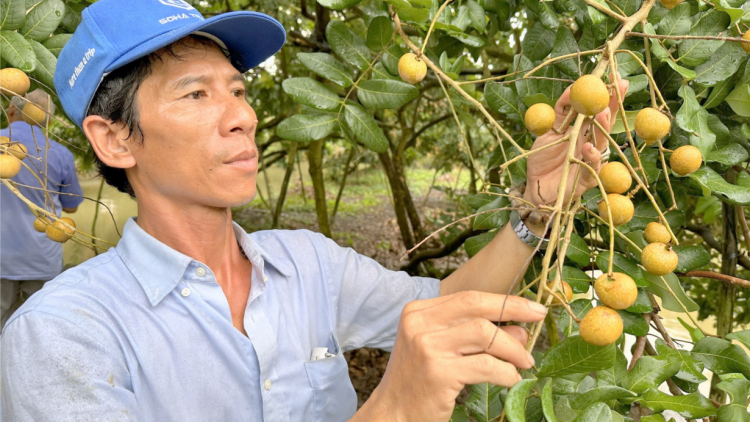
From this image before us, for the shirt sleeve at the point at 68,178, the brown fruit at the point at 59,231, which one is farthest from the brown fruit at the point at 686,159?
the shirt sleeve at the point at 68,178

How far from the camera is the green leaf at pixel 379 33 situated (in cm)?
135

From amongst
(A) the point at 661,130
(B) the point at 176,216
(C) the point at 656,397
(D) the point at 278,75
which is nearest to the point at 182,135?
(B) the point at 176,216

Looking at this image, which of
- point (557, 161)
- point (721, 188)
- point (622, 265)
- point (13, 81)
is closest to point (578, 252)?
point (622, 265)

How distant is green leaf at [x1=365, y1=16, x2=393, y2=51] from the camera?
135cm

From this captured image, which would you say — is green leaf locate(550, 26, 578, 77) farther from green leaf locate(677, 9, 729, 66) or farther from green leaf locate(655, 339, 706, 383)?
green leaf locate(655, 339, 706, 383)

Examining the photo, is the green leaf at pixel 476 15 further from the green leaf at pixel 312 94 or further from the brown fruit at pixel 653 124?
the brown fruit at pixel 653 124

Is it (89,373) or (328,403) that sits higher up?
(89,373)

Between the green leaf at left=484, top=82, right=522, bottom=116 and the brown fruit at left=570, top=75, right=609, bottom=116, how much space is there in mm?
547

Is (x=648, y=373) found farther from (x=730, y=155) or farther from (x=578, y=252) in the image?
(x=730, y=155)

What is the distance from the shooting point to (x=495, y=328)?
2.48 feet

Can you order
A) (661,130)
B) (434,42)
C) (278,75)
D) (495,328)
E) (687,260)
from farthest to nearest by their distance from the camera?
(278,75), (434,42), (687,260), (661,130), (495,328)

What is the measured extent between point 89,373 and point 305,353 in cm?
52

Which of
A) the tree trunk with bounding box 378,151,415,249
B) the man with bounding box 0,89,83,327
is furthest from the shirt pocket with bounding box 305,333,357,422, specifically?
the tree trunk with bounding box 378,151,415,249

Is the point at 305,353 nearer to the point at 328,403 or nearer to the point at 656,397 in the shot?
the point at 328,403
